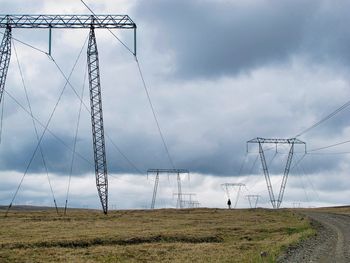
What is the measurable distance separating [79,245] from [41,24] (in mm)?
34238

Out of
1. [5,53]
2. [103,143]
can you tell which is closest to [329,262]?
[5,53]

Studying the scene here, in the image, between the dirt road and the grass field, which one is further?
the grass field

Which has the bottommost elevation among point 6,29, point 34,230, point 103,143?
point 34,230

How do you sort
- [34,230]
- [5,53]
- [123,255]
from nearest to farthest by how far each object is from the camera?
[123,255] → [34,230] → [5,53]

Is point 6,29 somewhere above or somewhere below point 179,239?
above

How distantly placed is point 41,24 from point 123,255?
40129 millimetres

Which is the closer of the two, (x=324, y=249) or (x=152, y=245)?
(x=324, y=249)

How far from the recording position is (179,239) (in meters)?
48.1

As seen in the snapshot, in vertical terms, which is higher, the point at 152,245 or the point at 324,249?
the point at 152,245

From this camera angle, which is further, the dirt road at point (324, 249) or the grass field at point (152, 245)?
the grass field at point (152, 245)

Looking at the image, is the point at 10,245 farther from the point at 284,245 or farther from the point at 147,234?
the point at 284,245

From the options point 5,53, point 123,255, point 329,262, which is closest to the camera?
point 329,262

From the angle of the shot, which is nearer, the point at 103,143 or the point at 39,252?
the point at 39,252

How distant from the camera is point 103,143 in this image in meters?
89.5
